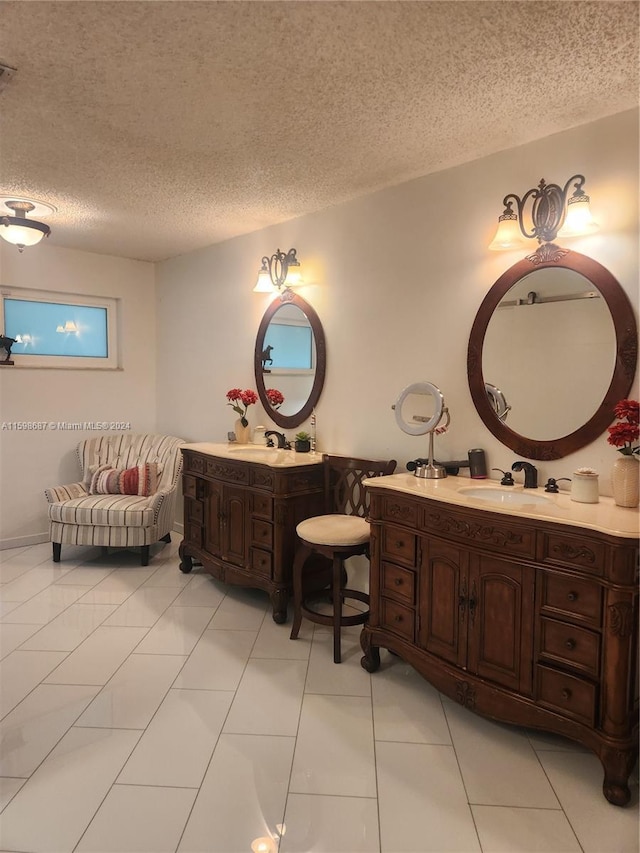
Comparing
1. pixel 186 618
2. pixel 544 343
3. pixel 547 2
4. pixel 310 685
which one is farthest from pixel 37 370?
pixel 547 2

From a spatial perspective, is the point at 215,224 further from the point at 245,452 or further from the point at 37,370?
the point at 37,370

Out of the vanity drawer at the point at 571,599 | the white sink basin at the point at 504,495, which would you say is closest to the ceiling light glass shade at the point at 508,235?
the white sink basin at the point at 504,495

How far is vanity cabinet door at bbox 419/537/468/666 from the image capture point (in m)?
2.16

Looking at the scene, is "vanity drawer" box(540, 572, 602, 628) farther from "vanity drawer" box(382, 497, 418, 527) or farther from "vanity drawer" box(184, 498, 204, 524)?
"vanity drawer" box(184, 498, 204, 524)

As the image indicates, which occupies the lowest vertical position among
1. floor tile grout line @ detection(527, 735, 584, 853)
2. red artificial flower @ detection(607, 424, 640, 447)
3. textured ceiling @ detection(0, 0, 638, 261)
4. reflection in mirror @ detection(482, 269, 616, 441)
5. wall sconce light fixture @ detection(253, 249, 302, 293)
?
floor tile grout line @ detection(527, 735, 584, 853)

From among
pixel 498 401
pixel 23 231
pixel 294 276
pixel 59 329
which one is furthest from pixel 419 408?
pixel 59 329

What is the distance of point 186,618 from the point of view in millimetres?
3111

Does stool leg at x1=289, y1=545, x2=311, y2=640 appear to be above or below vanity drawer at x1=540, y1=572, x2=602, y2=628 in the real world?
below

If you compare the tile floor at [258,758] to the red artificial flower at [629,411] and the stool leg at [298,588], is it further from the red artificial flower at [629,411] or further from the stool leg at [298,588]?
the red artificial flower at [629,411]

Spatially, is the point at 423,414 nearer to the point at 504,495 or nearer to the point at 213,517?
the point at 504,495

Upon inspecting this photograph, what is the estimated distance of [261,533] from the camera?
319 centimetres

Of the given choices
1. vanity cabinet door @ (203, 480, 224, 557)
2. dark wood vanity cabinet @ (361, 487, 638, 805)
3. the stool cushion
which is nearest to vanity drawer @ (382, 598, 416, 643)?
dark wood vanity cabinet @ (361, 487, 638, 805)

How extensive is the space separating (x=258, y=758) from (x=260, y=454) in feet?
6.17

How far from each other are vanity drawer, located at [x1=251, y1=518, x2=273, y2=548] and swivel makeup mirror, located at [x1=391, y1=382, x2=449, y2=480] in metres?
0.96
